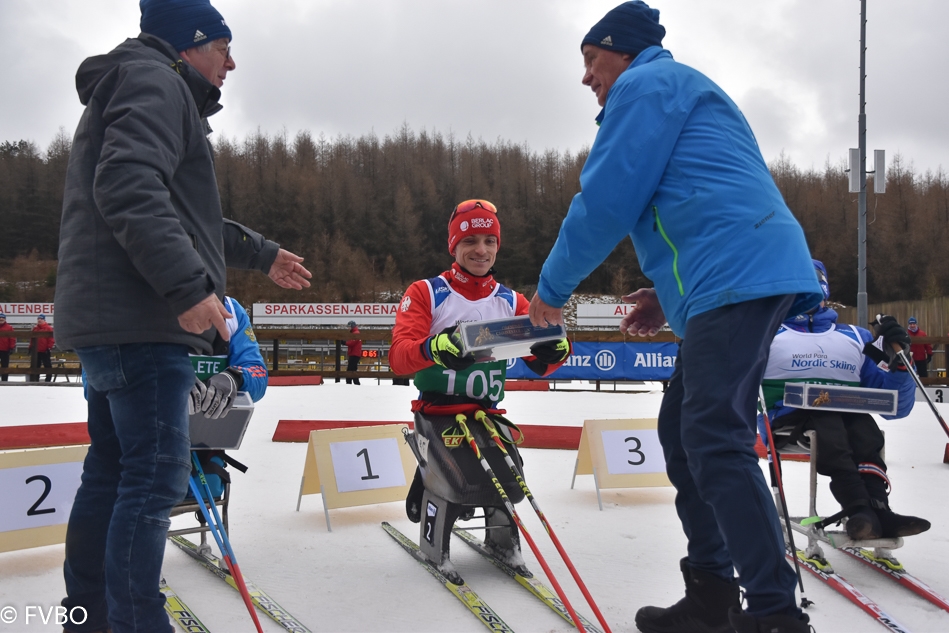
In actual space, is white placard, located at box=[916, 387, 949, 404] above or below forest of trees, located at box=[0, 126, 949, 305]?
below

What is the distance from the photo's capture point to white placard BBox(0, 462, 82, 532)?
9.56ft

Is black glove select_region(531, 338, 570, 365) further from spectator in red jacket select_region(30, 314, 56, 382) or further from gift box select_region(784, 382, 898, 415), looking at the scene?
spectator in red jacket select_region(30, 314, 56, 382)

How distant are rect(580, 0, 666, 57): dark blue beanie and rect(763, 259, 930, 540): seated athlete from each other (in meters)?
1.41

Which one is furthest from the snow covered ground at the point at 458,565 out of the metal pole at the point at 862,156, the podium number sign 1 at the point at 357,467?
the metal pole at the point at 862,156

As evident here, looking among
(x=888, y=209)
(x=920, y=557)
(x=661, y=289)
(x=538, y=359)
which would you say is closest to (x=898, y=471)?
(x=920, y=557)

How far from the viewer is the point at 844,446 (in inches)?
120

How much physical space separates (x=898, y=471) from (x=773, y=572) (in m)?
4.42

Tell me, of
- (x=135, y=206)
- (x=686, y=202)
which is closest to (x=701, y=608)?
(x=686, y=202)

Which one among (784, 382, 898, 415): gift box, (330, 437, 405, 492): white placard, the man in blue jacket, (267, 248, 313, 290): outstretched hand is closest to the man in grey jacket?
(267, 248, 313, 290): outstretched hand

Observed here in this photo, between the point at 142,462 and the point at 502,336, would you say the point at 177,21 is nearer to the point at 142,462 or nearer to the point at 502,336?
the point at 142,462

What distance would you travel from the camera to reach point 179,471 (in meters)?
1.82

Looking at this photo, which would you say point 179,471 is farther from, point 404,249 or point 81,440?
point 404,249

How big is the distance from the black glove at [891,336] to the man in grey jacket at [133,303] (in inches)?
110

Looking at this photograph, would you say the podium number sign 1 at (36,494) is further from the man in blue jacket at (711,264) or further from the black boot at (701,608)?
the black boot at (701,608)
